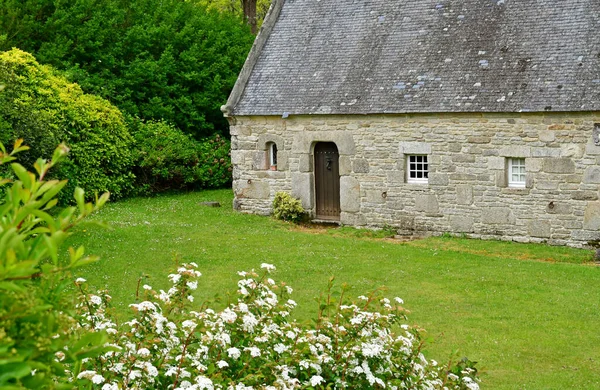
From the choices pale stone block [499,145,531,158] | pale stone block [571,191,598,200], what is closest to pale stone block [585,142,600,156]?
pale stone block [571,191,598,200]

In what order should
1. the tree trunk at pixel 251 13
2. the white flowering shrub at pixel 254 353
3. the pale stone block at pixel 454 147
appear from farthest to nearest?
the tree trunk at pixel 251 13
the pale stone block at pixel 454 147
the white flowering shrub at pixel 254 353

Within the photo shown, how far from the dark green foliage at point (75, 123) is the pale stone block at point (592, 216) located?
11.4 metres

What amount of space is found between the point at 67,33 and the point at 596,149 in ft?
50.1

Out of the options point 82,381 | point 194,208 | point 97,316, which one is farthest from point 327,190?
point 82,381

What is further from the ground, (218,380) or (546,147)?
(546,147)

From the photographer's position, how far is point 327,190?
21.0 meters

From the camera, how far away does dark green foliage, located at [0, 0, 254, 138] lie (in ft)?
78.1

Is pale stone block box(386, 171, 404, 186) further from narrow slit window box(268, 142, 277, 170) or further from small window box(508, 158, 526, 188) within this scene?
narrow slit window box(268, 142, 277, 170)

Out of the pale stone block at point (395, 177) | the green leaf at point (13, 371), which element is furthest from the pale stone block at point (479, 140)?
the green leaf at point (13, 371)

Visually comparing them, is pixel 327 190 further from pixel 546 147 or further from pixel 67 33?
pixel 67 33

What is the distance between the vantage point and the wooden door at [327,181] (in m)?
20.8

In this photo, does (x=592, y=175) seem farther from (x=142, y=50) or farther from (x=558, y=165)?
(x=142, y=50)

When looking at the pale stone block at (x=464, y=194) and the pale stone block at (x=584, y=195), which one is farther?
the pale stone block at (x=464, y=194)

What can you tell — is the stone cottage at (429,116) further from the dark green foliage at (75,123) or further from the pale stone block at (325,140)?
the dark green foliage at (75,123)
